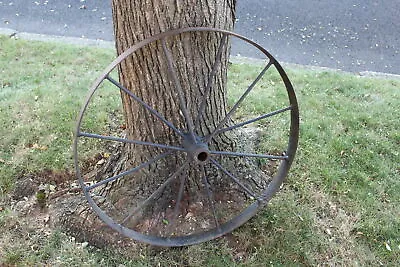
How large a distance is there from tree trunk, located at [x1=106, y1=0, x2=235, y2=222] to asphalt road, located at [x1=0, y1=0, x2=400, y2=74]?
8.00 ft

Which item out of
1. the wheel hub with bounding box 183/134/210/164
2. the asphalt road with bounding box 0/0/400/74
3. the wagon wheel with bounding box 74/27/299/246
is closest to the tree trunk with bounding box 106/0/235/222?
the wagon wheel with bounding box 74/27/299/246

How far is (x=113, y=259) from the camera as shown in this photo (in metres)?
Answer: 2.29

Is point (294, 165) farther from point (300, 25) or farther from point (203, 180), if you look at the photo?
point (300, 25)

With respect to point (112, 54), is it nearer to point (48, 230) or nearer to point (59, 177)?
point (59, 177)

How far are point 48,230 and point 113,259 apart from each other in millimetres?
433

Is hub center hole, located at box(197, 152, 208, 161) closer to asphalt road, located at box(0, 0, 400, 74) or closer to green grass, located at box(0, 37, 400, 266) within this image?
green grass, located at box(0, 37, 400, 266)

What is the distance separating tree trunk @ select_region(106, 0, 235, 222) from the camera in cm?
202

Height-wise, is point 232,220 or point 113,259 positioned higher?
point 232,220

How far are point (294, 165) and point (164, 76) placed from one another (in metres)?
1.20

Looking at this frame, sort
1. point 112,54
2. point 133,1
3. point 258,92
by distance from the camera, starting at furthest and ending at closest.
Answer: point 112,54 → point 258,92 → point 133,1

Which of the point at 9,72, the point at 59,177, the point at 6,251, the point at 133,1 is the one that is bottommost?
the point at 6,251

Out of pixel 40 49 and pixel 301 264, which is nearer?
pixel 301 264

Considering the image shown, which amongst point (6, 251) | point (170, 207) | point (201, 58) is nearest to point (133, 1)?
point (201, 58)

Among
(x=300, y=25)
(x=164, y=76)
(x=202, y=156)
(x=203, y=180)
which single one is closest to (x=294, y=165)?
(x=203, y=180)
